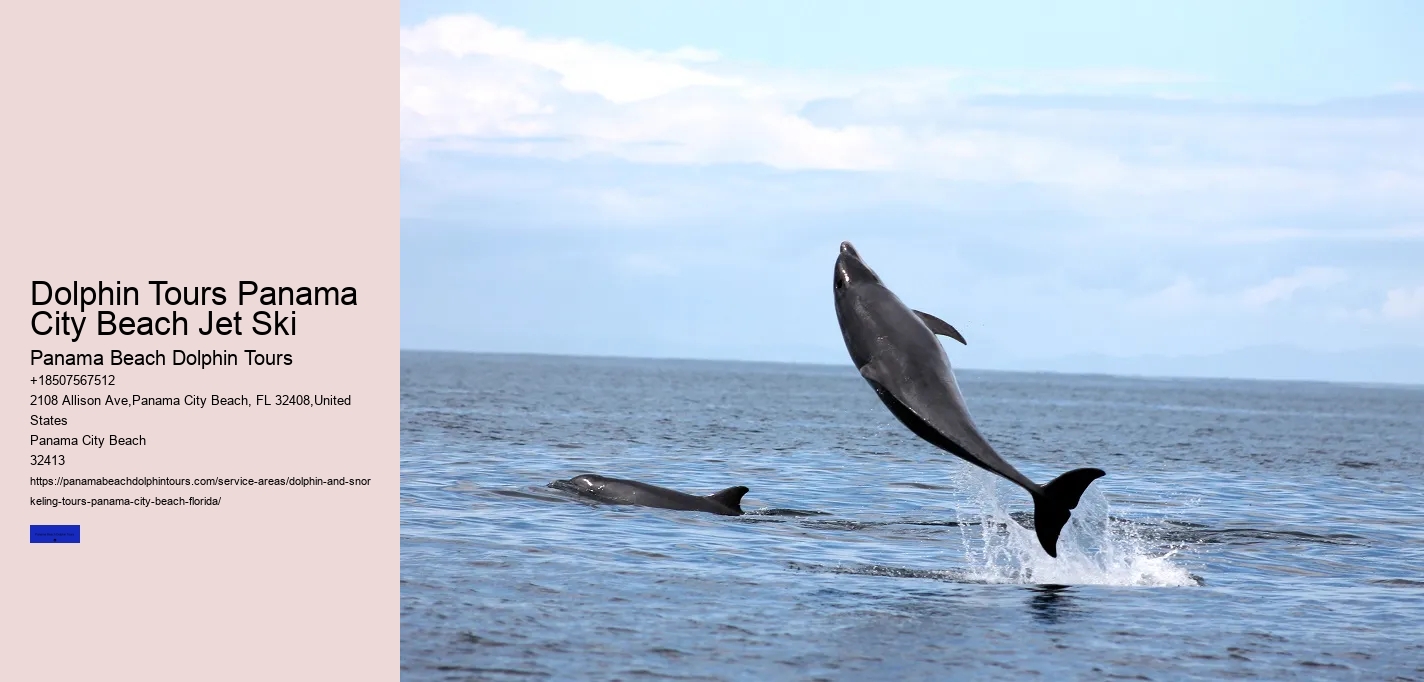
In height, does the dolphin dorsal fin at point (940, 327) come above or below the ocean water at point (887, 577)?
above

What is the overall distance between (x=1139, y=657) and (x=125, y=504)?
11.1 m

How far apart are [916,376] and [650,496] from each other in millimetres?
14167

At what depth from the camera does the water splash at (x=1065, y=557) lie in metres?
20.8

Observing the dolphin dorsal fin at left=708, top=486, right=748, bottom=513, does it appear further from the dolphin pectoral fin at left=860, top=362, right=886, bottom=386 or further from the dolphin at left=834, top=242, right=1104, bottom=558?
the dolphin pectoral fin at left=860, top=362, right=886, bottom=386

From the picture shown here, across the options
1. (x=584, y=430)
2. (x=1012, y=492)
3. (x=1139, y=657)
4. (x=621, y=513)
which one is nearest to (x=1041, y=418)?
(x=584, y=430)

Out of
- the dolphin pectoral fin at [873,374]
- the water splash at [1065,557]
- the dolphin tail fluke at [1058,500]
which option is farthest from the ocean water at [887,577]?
the dolphin pectoral fin at [873,374]

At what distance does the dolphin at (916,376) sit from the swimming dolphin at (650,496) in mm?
11994

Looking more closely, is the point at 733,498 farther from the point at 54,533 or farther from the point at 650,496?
the point at 54,533

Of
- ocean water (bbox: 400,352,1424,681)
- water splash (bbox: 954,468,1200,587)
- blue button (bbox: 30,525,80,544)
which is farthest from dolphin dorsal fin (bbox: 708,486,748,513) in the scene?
blue button (bbox: 30,525,80,544)

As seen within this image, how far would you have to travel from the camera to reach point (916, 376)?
1469cm

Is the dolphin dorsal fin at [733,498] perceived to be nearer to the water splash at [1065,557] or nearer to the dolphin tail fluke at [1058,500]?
the water splash at [1065,557]

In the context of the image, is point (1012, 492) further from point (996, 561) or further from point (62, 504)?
point (62, 504)

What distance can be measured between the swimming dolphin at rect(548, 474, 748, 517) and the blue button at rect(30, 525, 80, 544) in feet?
43.4

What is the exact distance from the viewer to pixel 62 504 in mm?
15992
